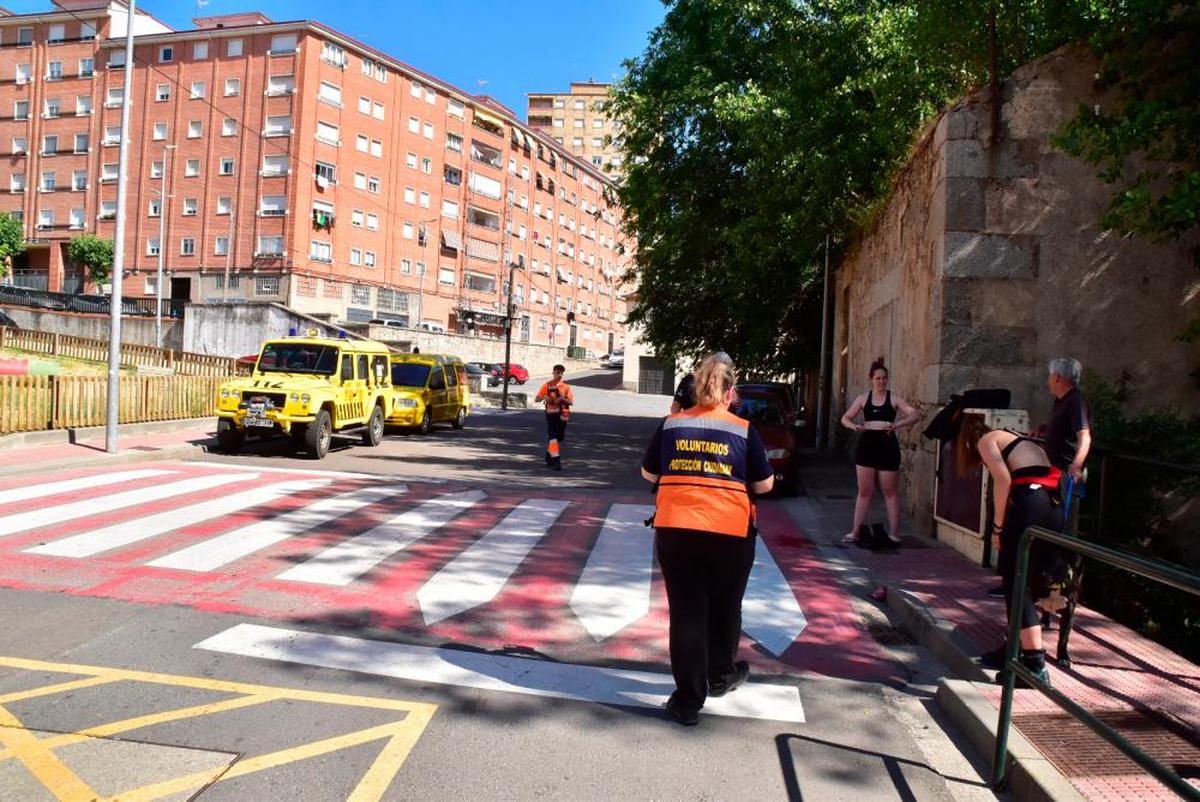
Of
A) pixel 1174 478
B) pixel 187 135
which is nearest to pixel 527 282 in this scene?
pixel 187 135

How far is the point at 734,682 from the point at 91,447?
40.8 feet

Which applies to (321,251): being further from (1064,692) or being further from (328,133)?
(1064,692)

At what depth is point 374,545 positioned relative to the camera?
7652 mm

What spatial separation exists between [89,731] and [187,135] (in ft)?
194

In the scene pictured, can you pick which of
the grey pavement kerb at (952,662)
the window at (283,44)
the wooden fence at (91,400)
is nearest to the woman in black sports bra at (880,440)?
the grey pavement kerb at (952,662)

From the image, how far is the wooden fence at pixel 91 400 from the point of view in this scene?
526 inches

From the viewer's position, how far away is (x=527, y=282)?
74.4 metres

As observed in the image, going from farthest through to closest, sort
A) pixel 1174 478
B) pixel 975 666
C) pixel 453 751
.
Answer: pixel 1174 478
pixel 975 666
pixel 453 751

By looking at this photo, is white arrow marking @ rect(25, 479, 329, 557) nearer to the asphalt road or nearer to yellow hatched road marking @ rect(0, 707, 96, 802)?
the asphalt road

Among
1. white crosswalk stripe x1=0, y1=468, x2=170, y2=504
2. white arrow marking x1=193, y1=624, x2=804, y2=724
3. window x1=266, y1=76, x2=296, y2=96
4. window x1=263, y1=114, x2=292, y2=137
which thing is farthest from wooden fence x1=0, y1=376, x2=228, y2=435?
window x1=266, y1=76, x2=296, y2=96

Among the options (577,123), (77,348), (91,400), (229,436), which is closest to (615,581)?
(229,436)

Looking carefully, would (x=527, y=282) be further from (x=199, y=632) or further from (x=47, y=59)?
(x=199, y=632)

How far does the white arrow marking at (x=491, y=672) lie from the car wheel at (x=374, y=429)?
1160 centimetres

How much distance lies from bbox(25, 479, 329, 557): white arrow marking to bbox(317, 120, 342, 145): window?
48247 millimetres
